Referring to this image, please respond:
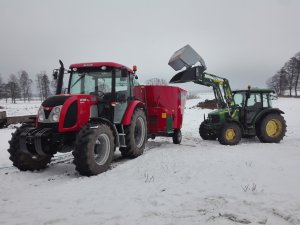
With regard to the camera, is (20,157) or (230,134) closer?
(20,157)

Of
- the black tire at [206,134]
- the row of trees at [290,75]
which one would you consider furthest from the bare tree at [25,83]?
the black tire at [206,134]

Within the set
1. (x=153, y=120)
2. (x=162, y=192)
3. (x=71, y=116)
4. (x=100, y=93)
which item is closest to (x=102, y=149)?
(x=71, y=116)

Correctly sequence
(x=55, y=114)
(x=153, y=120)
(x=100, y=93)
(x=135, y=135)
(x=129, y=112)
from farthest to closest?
1. (x=153, y=120)
2. (x=135, y=135)
3. (x=129, y=112)
4. (x=100, y=93)
5. (x=55, y=114)

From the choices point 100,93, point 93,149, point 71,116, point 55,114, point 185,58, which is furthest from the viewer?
point 185,58

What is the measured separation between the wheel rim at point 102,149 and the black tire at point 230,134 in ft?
17.2

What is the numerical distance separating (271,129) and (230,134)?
6.38ft

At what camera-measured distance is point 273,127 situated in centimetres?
1213

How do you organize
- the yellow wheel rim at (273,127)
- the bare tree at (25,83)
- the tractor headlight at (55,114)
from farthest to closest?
the bare tree at (25,83) → the yellow wheel rim at (273,127) → the tractor headlight at (55,114)

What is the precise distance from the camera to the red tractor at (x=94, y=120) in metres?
6.84

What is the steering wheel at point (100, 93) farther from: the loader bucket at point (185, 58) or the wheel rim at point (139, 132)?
the loader bucket at point (185, 58)

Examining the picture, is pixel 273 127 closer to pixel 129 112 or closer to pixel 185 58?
pixel 185 58

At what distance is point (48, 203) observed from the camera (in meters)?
5.04

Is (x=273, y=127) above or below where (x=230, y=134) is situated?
above

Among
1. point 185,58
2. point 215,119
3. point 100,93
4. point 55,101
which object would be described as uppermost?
point 185,58
